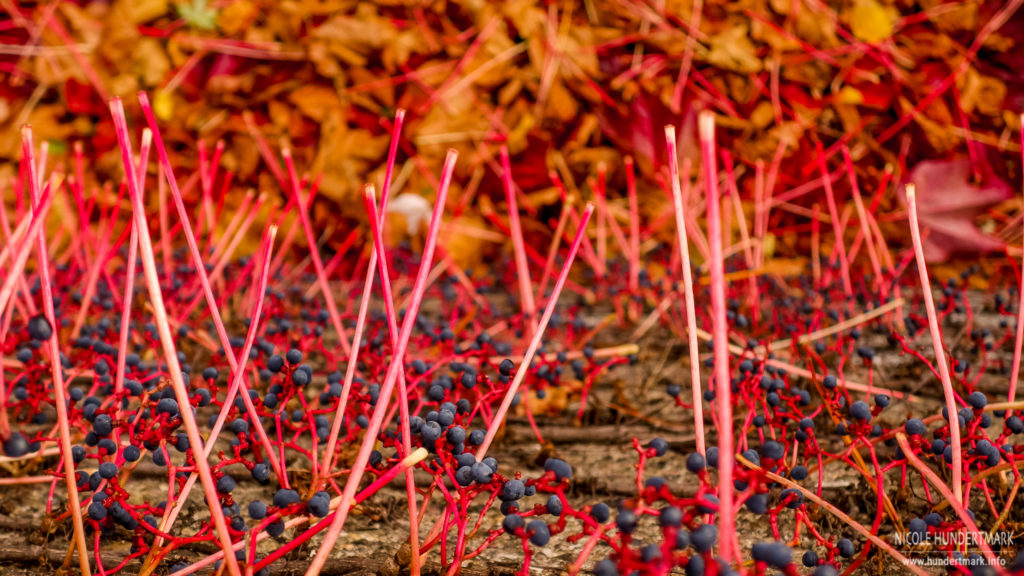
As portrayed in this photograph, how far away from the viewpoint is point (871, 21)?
1.38 m

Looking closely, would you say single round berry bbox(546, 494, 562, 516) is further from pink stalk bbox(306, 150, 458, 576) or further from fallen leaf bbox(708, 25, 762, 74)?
fallen leaf bbox(708, 25, 762, 74)

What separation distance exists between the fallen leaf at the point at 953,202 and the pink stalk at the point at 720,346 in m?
1.25

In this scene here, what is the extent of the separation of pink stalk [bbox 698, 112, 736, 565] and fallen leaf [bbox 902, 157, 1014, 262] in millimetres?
1245

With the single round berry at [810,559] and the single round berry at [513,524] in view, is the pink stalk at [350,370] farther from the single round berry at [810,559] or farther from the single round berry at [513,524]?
the single round berry at [810,559]

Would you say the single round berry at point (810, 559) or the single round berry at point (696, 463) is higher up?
the single round berry at point (696, 463)

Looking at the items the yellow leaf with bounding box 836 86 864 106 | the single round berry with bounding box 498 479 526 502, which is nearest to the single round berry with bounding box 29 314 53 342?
the single round berry with bounding box 498 479 526 502

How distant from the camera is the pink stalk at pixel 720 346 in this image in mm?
275

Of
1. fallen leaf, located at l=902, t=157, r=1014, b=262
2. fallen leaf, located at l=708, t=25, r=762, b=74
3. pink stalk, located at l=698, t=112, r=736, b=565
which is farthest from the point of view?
fallen leaf, located at l=708, t=25, r=762, b=74

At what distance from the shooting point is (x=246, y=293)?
3.59 ft

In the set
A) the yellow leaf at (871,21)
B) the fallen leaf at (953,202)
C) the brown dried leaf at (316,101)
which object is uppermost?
the yellow leaf at (871,21)

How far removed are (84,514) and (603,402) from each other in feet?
1.70

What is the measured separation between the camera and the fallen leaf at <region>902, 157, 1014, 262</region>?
131cm

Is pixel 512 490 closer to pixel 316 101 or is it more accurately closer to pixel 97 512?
pixel 97 512

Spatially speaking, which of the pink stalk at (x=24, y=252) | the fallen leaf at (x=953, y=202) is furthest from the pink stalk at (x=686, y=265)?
the fallen leaf at (x=953, y=202)
